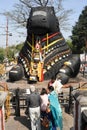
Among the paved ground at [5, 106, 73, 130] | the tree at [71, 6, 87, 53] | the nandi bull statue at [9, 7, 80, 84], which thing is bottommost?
the paved ground at [5, 106, 73, 130]

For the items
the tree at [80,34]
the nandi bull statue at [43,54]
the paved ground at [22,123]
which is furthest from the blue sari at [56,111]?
the tree at [80,34]

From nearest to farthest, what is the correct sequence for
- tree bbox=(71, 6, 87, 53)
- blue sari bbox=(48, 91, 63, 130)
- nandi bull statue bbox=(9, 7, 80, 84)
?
blue sari bbox=(48, 91, 63, 130) → nandi bull statue bbox=(9, 7, 80, 84) → tree bbox=(71, 6, 87, 53)

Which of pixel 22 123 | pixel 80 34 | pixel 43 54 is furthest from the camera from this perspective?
pixel 80 34

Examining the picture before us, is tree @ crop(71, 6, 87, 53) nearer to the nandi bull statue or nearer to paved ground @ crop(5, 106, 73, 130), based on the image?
the nandi bull statue

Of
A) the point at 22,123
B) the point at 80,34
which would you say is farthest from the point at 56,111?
the point at 80,34

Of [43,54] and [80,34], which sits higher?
[80,34]

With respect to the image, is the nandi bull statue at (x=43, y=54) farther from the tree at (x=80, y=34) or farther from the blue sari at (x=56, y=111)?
the tree at (x=80, y=34)

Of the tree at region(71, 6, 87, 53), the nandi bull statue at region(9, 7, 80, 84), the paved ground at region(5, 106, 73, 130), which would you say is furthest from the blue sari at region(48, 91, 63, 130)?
the tree at region(71, 6, 87, 53)

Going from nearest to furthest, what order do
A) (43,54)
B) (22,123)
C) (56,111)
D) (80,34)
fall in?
(56,111)
(22,123)
(43,54)
(80,34)

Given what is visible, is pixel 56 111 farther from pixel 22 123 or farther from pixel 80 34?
pixel 80 34

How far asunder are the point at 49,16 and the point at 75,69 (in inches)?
109

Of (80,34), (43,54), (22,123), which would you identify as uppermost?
(80,34)

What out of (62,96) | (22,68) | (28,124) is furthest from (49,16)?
(28,124)

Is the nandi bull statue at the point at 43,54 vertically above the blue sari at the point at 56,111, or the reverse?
the nandi bull statue at the point at 43,54
